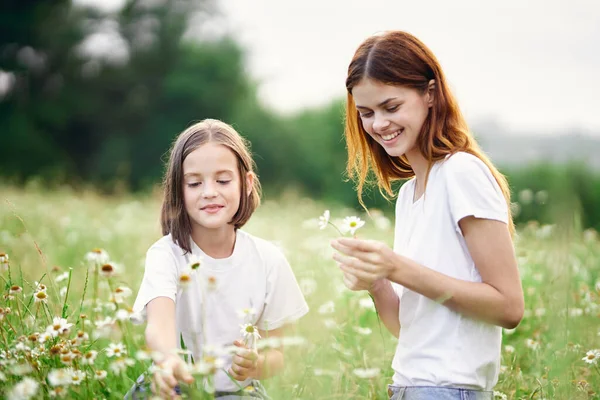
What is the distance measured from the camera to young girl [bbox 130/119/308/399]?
2.20 meters

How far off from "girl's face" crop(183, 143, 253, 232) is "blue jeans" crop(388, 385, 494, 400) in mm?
851

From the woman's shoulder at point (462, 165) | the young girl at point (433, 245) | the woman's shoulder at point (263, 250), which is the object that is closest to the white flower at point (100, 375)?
the woman's shoulder at point (263, 250)

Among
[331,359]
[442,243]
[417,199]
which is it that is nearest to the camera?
[442,243]

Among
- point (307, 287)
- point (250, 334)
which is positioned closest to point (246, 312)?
point (250, 334)

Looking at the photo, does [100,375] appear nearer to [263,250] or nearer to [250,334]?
[250,334]

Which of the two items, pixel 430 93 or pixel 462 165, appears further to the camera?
pixel 430 93

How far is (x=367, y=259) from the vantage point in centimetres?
179

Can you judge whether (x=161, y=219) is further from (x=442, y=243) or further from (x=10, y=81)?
(x=10, y=81)

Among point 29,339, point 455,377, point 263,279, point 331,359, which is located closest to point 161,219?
point 263,279

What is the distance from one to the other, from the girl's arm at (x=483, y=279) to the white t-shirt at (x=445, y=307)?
39mm

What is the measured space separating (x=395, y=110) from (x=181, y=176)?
819 millimetres

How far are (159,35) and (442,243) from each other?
23016 mm

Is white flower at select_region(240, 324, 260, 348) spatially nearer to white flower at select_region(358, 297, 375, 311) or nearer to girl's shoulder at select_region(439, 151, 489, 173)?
girl's shoulder at select_region(439, 151, 489, 173)

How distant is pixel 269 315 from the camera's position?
7.68 feet
